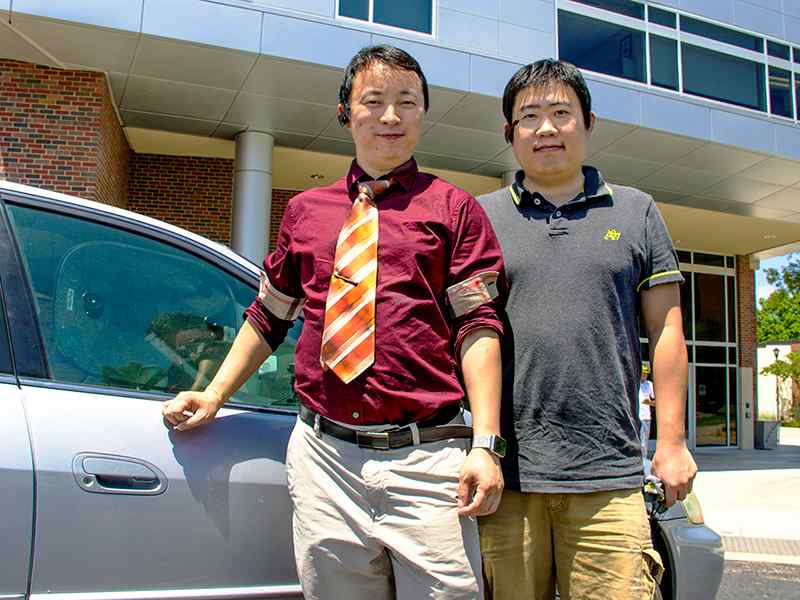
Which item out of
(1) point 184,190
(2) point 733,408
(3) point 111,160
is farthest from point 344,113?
(2) point 733,408

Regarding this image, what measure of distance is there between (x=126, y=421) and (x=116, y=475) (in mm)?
152

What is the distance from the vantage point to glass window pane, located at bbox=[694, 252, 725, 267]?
1969 centimetres

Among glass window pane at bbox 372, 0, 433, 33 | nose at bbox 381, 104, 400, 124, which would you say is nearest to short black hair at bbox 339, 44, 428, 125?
nose at bbox 381, 104, 400, 124

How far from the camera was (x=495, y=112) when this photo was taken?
1012cm

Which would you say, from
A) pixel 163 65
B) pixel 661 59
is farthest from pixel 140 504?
pixel 661 59

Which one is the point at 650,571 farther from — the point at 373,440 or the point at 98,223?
the point at 98,223

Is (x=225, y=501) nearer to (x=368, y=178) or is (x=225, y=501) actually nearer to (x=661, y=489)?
(x=368, y=178)

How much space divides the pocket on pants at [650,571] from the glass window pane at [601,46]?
9.75m

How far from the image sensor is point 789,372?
40.6 metres

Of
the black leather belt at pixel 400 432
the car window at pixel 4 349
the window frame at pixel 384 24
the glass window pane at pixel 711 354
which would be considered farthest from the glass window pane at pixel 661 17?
the car window at pixel 4 349

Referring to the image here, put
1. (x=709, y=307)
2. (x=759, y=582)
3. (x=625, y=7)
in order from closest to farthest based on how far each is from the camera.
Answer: (x=759, y=582), (x=625, y=7), (x=709, y=307)

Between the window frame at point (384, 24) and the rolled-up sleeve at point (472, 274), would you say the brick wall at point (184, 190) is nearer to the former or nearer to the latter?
the window frame at point (384, 24)

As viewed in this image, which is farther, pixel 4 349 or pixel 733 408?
pixel 733 408

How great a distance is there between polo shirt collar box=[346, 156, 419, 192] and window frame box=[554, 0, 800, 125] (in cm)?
945
